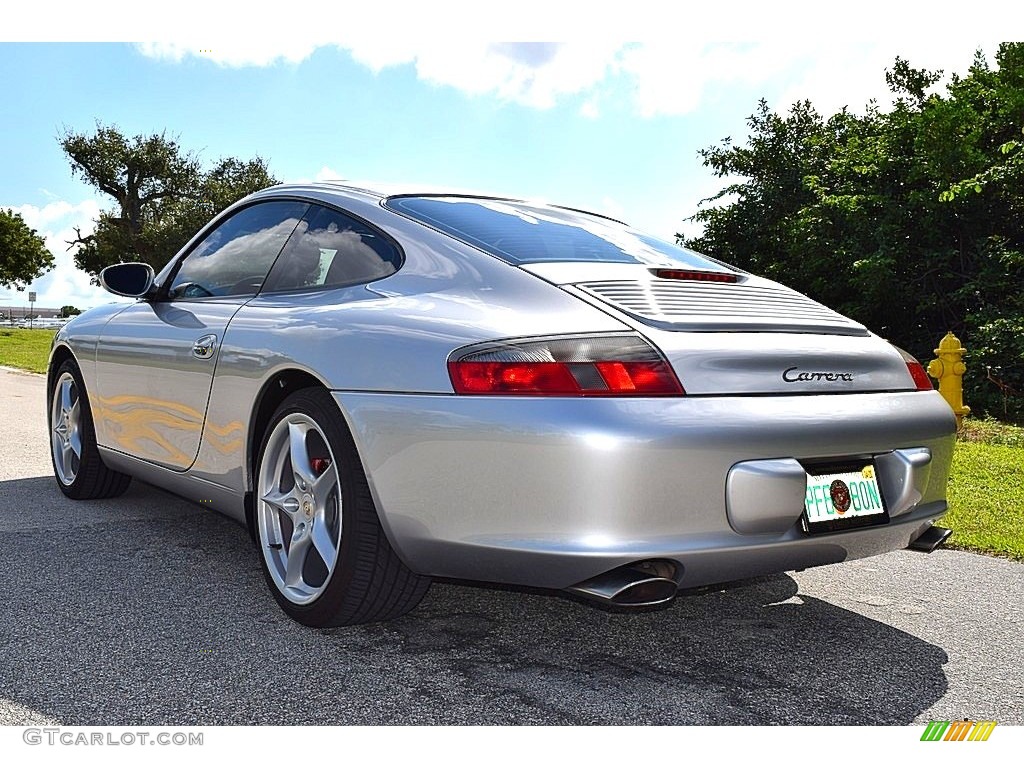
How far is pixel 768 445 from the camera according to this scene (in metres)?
2.71

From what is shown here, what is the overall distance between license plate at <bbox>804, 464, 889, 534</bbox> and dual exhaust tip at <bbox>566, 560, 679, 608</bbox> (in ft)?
1.44

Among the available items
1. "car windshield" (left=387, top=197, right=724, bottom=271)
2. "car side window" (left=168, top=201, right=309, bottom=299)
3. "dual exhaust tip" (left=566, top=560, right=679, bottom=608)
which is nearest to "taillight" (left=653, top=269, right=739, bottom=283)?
"car windshield" (left=387, top=197, right=724, bottom=271)

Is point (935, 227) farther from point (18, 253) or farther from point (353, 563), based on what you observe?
point (18, 253)

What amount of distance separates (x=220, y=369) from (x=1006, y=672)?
2.80m

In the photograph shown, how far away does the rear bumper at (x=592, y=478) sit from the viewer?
2598mm

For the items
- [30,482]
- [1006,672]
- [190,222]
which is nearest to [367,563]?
[1006,672]

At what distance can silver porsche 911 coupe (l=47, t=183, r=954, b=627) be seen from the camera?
264cm

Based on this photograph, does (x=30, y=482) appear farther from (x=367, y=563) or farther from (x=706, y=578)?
(x=706, y=578)

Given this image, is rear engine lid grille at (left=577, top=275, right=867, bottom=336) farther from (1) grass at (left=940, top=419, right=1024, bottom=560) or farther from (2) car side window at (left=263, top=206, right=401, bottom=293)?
(1) grass at (left=940, top=419, right=1024, bottom=560)

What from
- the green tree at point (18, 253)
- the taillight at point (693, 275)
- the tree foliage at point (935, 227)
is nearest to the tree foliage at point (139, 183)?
the green tree at point (18, 253)

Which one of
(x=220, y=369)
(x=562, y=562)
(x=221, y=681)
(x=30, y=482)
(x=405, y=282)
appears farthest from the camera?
(x=30, y=482)

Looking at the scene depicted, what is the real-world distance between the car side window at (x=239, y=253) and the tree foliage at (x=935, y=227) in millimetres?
13919

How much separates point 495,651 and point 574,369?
1.01 meters
